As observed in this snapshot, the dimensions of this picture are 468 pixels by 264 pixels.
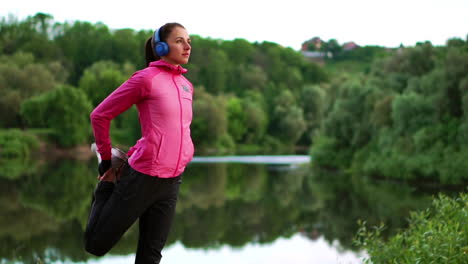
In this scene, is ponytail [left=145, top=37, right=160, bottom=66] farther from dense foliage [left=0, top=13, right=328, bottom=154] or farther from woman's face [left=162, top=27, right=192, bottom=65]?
dense foliage [left=0, top=13, right=328, bottom=154]

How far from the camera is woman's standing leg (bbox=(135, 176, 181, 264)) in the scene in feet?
10.9

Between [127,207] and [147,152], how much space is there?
0.30 m

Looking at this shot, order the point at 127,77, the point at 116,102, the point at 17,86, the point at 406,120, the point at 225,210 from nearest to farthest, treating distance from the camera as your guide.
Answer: the point at 116,102, the point at 225,210, the point at 406,120, the point at 17,86, the point at 127,77

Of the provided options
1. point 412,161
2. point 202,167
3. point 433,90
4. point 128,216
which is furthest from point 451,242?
point 202,167

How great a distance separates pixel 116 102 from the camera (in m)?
3.17

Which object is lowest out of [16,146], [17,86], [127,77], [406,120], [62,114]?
[16,146]

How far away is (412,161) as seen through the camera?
26781 millimetres

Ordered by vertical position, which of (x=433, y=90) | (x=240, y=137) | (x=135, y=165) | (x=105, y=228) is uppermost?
(x=135, y=165)

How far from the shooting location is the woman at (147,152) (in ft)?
10.4

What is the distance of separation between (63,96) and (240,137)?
76.9 ft

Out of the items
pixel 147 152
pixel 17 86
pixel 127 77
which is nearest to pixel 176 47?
pixel 147 152

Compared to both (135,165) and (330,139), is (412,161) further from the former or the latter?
(135,165)

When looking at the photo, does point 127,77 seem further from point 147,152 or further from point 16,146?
point 147,152

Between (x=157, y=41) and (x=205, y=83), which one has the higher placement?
(x=157, y=41)
